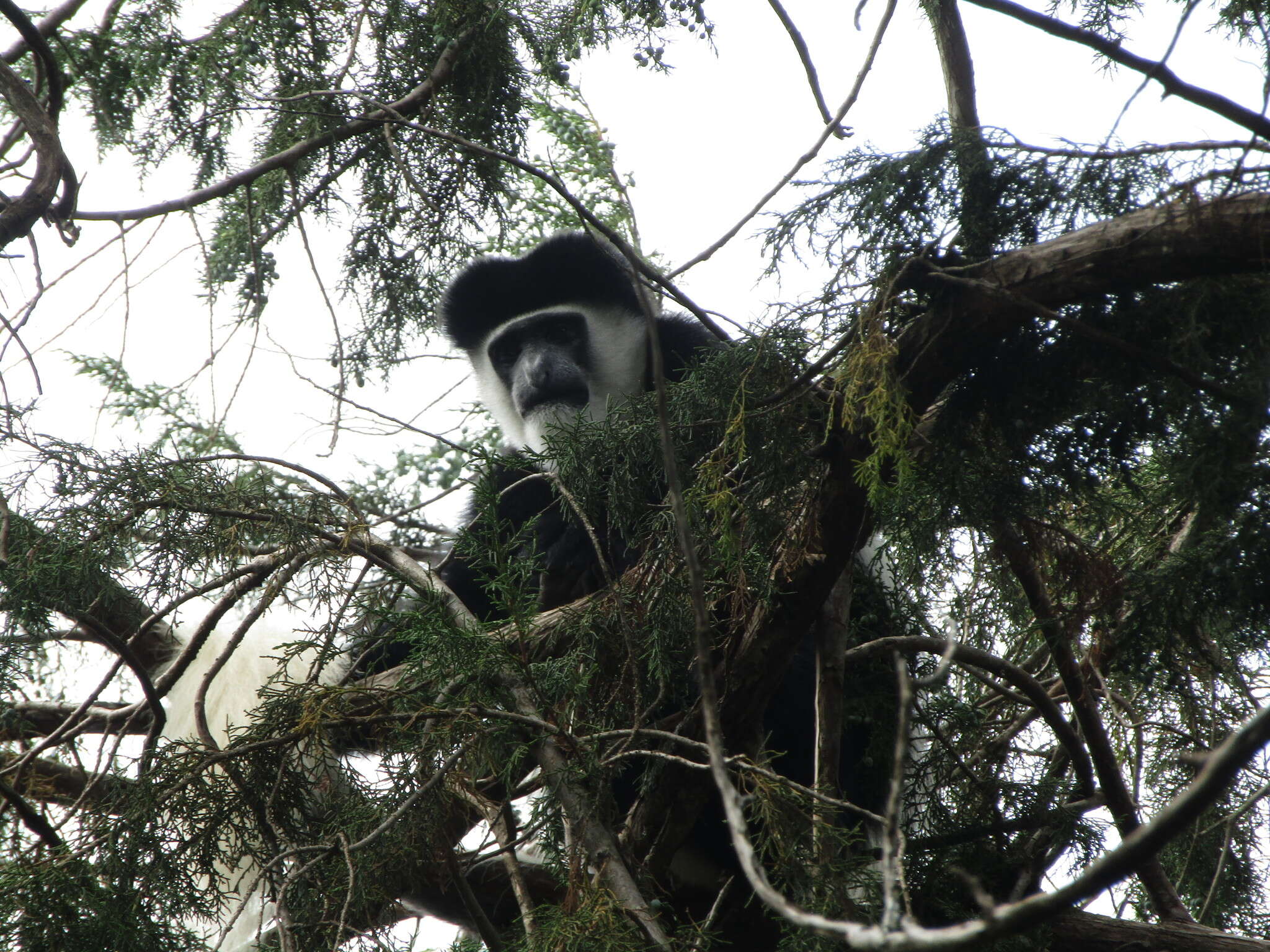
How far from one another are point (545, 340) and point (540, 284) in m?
0.27

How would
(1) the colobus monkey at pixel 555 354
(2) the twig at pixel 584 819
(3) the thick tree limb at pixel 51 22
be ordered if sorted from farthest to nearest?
1. (1) the colobus monkey at pixel 555 354
2. (3) the thick tree limb at pixel 51 22
3. (2) the twig at pixel 584 819

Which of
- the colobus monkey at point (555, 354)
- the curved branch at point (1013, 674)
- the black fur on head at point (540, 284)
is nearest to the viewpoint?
the curved branch at point (1013, 674)

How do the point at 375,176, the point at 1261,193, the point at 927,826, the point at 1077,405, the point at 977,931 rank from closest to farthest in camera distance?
the point at 977,931 < the point at 1261,193 < the point at 1077,405 < the point at 927,826 < the point at 375,176

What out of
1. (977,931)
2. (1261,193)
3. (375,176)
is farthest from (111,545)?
(1261,193)

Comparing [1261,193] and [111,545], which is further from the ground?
[1261,193]

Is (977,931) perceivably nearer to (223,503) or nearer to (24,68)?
(223,503)

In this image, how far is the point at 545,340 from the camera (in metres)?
3.81

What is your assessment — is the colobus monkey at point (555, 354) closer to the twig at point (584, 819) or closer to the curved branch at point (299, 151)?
the curved branch at point (299, 151)

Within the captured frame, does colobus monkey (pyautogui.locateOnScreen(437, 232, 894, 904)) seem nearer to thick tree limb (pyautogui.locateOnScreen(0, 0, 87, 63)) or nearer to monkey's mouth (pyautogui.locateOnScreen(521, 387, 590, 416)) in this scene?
monkey's mouth (pyautogui.locateOnScreen(521, 387, 590, 416))

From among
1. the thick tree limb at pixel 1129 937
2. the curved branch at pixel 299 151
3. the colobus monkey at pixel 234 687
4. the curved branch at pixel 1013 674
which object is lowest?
the thick tree limb at pixel 1129 937

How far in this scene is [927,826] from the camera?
207cm

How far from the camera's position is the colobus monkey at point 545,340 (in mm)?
3477

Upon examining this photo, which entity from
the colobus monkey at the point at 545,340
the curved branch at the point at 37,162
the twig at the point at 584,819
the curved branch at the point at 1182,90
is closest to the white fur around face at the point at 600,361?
the colobus monkey at the point at 545,340

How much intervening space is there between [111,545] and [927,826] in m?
1.70
